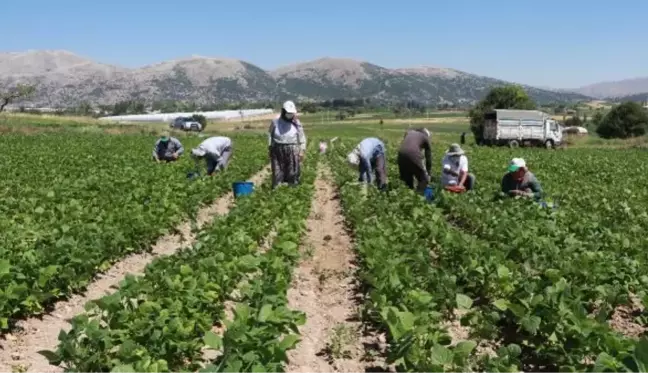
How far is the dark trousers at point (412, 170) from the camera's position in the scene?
36.2ft

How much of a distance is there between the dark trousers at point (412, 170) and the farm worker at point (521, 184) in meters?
1.45

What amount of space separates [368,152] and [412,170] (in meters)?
0.97

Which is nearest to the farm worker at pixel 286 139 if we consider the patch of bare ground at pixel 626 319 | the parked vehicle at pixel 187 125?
the patch of bare ground at pixel 626 319

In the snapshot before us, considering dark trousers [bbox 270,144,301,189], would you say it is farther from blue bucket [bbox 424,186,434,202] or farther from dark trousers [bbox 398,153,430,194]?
blue bucket [bbox 424,186,434,202]

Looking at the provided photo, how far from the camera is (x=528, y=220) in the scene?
314 inches

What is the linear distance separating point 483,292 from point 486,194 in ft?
14.6

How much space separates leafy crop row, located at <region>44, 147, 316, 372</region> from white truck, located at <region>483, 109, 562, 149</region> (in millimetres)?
39698

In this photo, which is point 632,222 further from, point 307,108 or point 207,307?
point 307,108

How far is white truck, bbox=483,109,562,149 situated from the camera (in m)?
43.7

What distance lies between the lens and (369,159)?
39.0 feet

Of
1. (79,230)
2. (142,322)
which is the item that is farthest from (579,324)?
(79,230)

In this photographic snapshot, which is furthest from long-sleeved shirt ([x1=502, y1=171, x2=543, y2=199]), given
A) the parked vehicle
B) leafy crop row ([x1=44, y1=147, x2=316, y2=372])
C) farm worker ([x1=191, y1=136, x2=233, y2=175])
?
the parked vehicle

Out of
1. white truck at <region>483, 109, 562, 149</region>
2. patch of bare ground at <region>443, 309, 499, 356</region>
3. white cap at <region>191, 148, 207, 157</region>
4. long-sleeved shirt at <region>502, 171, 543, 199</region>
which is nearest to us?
patch of bare ground at <region>443, 309, 499, 356</region>

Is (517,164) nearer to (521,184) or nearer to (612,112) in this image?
(521,184)
